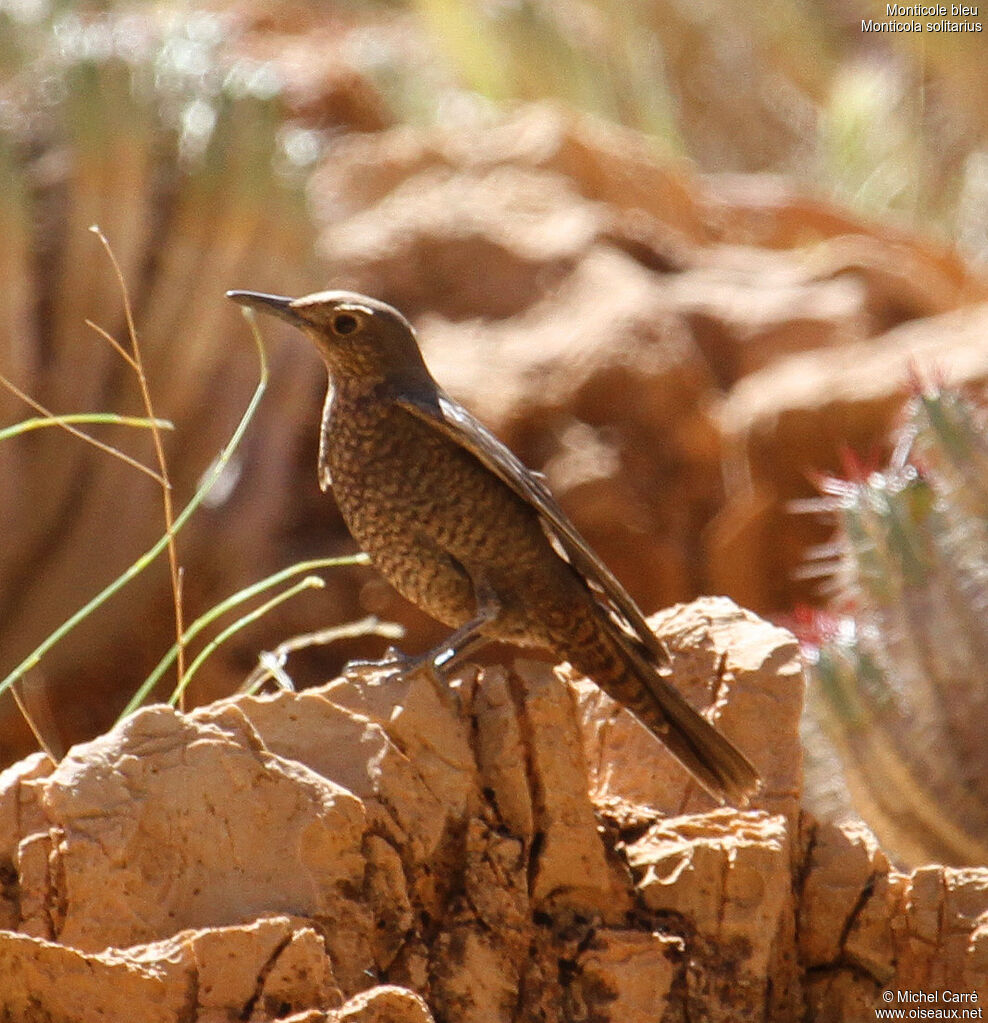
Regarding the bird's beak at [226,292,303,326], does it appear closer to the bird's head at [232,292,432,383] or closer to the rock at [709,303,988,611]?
the bird's head at [232,292,432,383]

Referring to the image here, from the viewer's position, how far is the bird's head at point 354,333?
3537 mm

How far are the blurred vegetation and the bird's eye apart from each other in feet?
4.81

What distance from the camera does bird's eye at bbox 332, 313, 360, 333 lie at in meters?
3.56

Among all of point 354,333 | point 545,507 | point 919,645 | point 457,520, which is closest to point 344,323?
point 354,333

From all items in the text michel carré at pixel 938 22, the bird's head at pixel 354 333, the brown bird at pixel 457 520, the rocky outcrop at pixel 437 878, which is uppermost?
the text michel carré at pixel 938 22

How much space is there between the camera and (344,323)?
11.7 feet

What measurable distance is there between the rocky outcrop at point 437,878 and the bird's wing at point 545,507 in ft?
0.66

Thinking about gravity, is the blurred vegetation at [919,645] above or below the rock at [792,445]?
below

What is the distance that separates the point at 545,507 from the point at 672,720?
0.49 metres

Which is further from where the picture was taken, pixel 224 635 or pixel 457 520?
pixel 457 520

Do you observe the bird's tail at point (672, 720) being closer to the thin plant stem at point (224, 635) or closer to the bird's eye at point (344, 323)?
the thin plant stem at point (224, 635)

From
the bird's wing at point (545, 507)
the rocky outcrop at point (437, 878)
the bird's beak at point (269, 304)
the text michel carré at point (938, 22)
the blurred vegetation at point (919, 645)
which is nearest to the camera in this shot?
the rocky outcrop at point (437, 878)

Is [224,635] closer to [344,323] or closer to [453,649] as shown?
[453,649]

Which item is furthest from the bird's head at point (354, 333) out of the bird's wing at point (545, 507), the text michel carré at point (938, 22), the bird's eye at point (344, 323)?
the text michel carré at point (938, 22)
